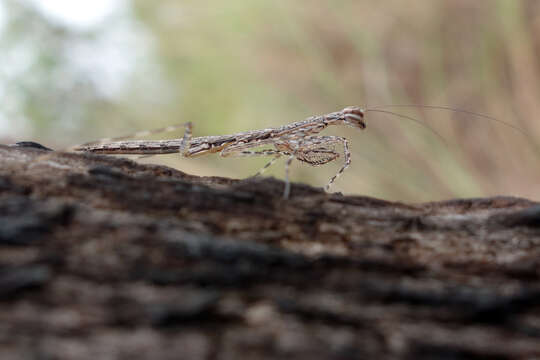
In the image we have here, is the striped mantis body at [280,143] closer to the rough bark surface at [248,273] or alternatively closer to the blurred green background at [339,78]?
the blurred green background at [339,78]

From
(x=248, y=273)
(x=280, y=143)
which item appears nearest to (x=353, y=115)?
(x=280, y=143)

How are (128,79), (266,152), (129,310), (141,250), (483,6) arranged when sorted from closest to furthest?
(129,310), (141,250), (266,152), (483,6), (128,79)

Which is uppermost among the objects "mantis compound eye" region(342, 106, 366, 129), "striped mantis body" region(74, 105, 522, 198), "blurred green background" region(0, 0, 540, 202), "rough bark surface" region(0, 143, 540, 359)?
"blurred green background" region(0, 0, 540, 202)

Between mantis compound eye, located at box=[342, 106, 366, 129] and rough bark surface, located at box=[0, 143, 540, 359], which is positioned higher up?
mantis compound eye, located at box=[342, 106, 366, 129]

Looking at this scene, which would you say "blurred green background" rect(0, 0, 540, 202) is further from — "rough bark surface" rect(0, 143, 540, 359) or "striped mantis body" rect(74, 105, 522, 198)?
"rough bark surface" rect(0, 143, 540, 359)

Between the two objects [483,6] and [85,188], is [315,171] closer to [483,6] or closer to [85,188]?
[483,6]

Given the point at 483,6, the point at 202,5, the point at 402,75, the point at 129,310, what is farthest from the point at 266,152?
the point at 202,5

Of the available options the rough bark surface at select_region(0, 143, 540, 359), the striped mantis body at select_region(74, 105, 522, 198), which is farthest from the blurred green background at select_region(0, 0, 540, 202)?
the rough bark surface at select_region(0, 143, 540, 359)
